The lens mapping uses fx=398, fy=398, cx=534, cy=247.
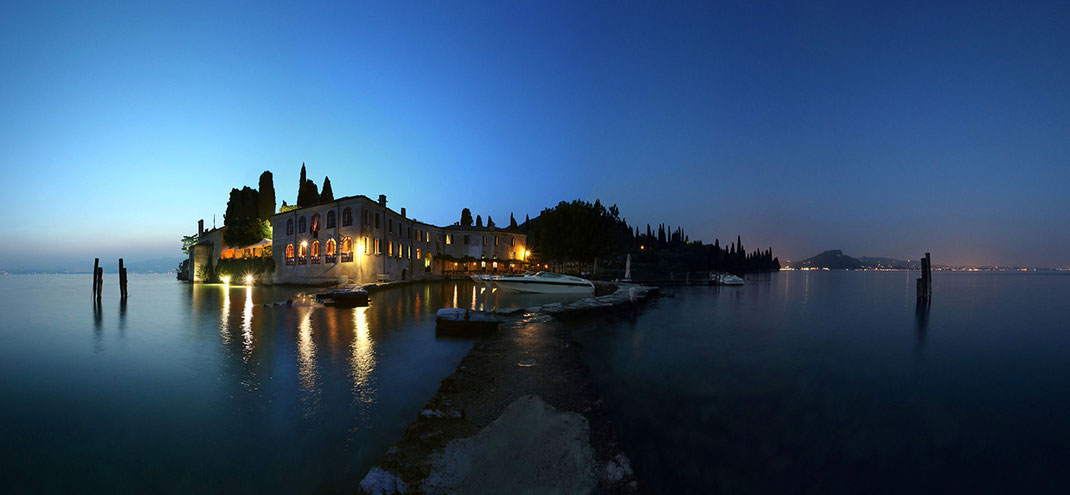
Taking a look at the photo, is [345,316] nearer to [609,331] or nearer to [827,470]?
[609,331]

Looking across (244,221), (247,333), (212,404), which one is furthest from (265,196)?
(212,404)

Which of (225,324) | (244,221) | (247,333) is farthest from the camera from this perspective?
(244,221)

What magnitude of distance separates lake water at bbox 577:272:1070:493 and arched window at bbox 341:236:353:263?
26.2 metres

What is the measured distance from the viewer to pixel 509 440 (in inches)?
187

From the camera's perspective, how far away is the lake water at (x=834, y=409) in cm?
563

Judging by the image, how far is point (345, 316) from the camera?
17984 millimetres

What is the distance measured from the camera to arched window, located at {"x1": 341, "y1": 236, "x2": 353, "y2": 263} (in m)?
34.5

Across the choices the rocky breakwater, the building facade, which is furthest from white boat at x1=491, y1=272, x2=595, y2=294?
the rocky breakwater

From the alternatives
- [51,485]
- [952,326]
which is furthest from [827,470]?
[952,326]

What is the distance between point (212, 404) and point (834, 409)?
1215 cm

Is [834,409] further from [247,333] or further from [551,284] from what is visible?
[551,284]

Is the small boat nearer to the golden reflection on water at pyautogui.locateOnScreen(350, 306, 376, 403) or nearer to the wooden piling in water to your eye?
the golden reflection on water at pyautogui.locateOnScreen(350, 306, 376, 403)

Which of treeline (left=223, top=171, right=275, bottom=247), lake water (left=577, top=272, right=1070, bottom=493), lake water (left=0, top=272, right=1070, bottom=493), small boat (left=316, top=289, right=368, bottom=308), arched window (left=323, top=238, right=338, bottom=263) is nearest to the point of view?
lake water (left=0, top=272, right=1070, bottom=493)

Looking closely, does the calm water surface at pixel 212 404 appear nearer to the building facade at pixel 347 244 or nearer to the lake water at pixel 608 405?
the lake water at pixel 608 405
